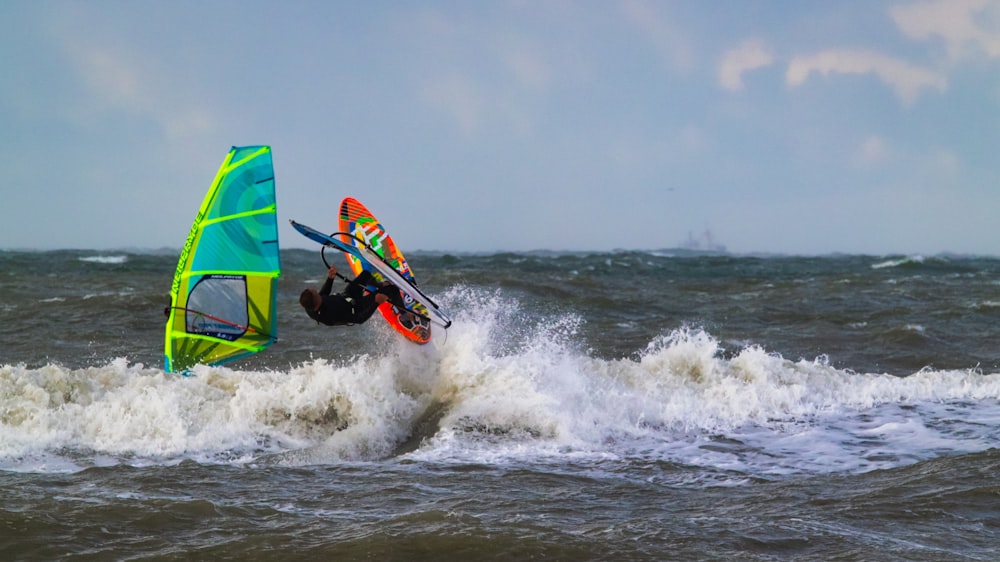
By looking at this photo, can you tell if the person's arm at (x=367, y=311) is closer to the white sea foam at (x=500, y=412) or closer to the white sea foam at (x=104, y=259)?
the white sea foam at (x=500, y=412)

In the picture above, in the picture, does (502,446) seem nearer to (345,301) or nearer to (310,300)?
(345,301)

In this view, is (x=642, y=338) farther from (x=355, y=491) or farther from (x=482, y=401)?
(x=355, y=491)

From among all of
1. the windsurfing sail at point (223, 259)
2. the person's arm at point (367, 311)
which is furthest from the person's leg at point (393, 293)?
the windsurfing sail at point (223, 259)

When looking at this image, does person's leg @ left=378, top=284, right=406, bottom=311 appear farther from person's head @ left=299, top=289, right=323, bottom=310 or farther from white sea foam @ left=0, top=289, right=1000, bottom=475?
white sea foam @ left=0, top=289, right=1000, bottom=475

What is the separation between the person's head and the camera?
6.23 metres

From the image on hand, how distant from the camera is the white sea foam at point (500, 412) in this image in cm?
622

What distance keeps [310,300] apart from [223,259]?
2.21 feet

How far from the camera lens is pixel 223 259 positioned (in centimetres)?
614

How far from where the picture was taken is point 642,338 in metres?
11.9

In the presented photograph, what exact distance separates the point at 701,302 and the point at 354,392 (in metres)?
11.0

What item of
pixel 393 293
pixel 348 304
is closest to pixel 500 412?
pixel 393 293

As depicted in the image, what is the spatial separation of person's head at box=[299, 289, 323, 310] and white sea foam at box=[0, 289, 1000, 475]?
106cm

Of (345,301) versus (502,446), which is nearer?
(502,446)

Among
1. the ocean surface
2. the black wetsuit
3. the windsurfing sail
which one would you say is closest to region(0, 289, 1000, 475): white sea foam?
the ocean surface
